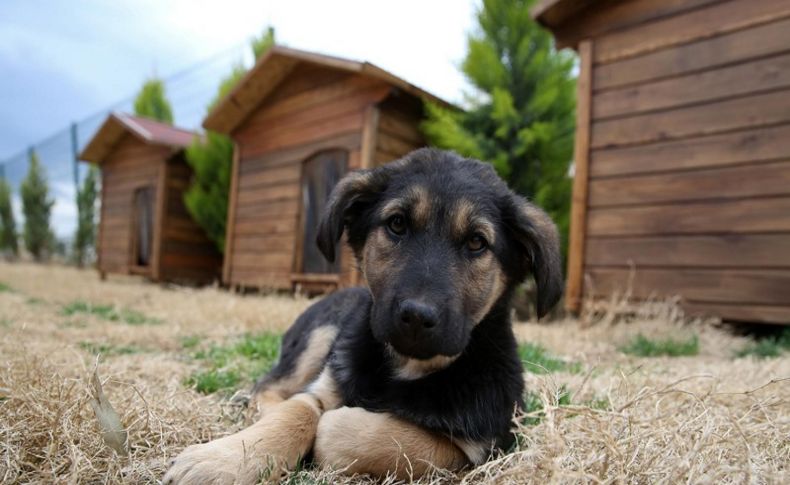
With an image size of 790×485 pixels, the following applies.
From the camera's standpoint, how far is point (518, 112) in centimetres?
1001

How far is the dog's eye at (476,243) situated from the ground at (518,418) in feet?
1.98

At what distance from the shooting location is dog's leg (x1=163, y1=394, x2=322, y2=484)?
1.86 metres

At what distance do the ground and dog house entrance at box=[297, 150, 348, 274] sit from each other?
526cm

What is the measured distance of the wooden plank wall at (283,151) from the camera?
33.8ft

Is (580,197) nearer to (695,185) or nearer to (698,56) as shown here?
(695,185)

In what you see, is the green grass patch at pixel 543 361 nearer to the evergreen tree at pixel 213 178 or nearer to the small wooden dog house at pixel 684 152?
the small wooden dog house at pixel 684 152

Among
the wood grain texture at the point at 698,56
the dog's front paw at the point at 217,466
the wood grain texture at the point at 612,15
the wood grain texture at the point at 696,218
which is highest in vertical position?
the wood grain texture at the point at 612,15

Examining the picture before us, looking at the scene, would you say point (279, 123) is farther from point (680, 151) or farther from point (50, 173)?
point (50, 173)

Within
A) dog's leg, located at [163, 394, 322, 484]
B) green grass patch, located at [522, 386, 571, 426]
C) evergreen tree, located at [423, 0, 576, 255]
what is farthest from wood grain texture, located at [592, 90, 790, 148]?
dog's leg, located at [163, 394, 322, 484]

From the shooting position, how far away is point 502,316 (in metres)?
2.71

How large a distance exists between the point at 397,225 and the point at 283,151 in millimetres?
9882

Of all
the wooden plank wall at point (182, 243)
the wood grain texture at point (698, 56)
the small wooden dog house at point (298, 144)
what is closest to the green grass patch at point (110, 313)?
the small wooden dog house at point (298, 144)

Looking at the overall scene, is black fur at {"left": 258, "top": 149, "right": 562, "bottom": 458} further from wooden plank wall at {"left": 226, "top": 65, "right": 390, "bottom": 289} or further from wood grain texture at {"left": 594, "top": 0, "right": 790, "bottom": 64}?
wooden plank wall at {"left": 226, "top": 65, "right": 390, "bottom": 289}

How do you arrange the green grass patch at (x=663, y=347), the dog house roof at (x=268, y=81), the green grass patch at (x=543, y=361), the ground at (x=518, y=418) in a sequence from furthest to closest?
the dog house roof at (x=268, y=81) → the green grass patch at (x=663, y=347) → the green grass patch at (x=543, y=361) → the ground at (x=518, y=418)
